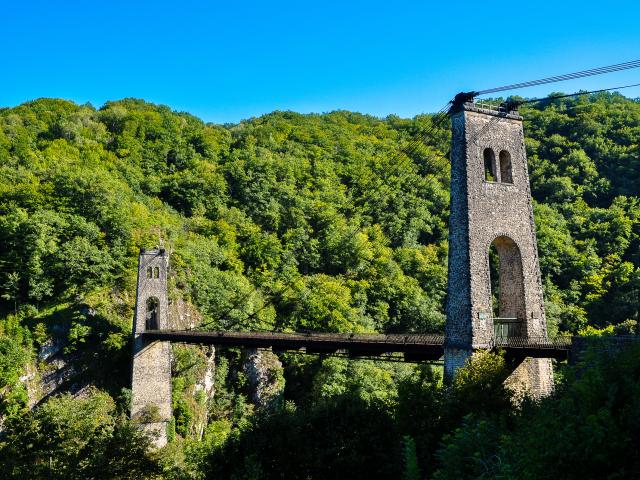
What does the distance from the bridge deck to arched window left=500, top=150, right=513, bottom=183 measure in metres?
4.28

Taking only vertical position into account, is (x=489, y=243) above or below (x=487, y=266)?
above

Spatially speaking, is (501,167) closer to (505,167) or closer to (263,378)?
(505,167)

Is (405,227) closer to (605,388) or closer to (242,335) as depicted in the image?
(242,335)

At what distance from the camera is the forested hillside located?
12273 millimetres

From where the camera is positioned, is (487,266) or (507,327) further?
(507,327)

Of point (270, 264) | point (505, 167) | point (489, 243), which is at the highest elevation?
point (270, 264)

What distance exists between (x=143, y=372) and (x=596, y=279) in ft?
90.2

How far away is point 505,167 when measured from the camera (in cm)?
1423

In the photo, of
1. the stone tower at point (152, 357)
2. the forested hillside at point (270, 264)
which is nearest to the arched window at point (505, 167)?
the forested hillside at point (270, 264)

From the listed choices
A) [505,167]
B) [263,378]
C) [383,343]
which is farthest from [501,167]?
[263,378]

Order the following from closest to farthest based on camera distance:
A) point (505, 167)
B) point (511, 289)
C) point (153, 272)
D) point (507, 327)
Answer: point (507, 327), point (511, 289), point (505, 167), point (153, 272)

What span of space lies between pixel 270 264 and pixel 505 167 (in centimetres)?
2656

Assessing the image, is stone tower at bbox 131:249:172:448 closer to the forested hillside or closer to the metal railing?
the forested hillside

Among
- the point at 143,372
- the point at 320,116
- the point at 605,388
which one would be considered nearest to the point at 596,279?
the point at 143,372
